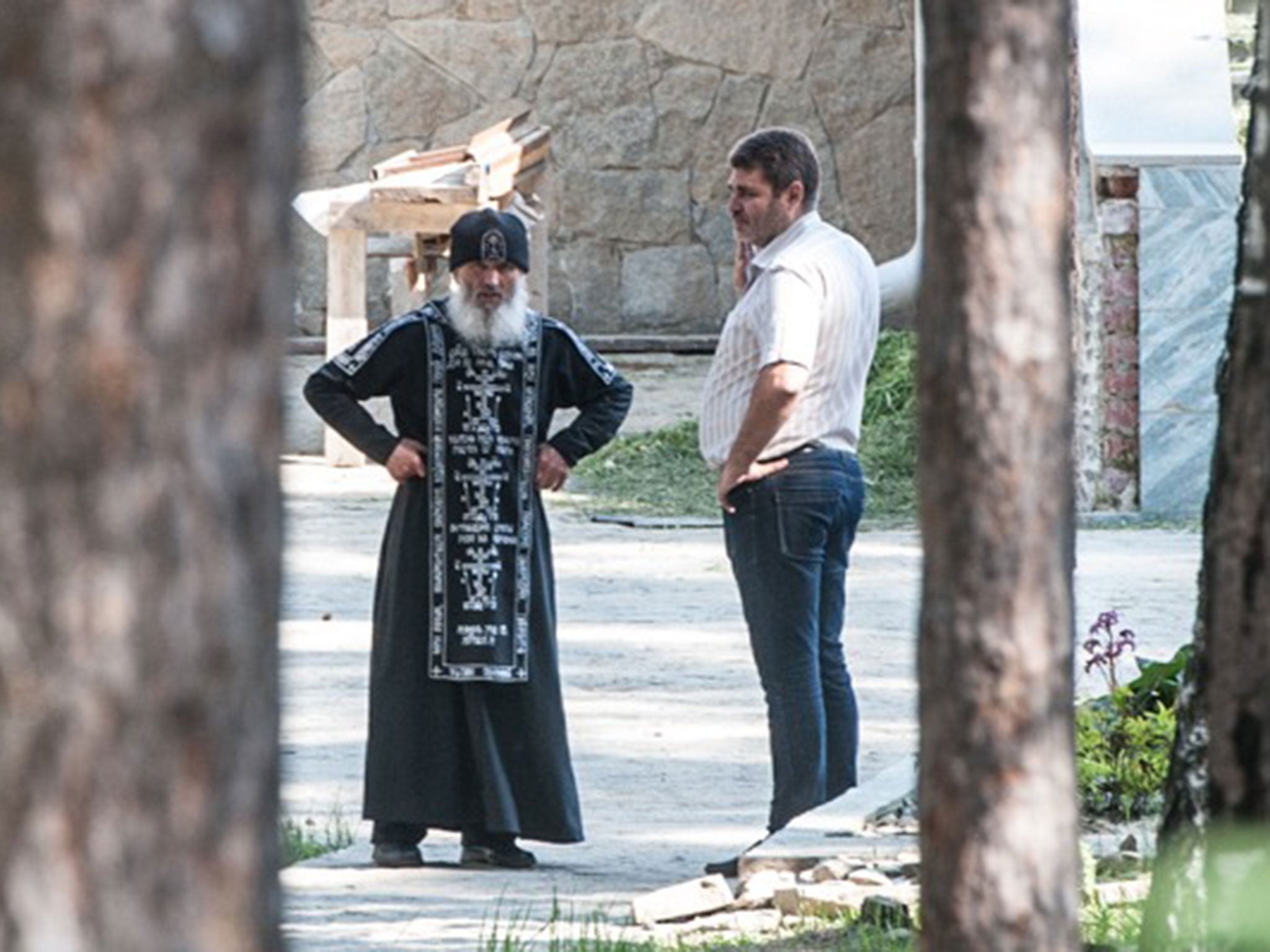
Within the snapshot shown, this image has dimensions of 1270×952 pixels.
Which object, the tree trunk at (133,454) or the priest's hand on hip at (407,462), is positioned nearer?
the tree trunk at (133,454)

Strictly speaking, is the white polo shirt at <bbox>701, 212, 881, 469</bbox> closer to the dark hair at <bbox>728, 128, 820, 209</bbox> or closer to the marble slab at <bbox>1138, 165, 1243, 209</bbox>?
the dark hair at <bbox>728, 128, 820, 209</bbox>

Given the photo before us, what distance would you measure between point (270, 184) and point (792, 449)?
5622mm

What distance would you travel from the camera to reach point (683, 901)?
6.52m

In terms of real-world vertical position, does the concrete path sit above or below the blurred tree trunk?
below

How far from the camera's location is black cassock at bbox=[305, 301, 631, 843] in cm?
796

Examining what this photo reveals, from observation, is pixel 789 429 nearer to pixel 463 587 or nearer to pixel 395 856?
pixel 463 587

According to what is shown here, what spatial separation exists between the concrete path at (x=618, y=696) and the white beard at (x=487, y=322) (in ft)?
1.91

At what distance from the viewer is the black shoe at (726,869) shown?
710 cm

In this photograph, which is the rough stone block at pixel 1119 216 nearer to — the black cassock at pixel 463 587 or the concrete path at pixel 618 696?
the concrete path at pixel 618 696

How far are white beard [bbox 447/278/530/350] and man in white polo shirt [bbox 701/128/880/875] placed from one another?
2.25 feet

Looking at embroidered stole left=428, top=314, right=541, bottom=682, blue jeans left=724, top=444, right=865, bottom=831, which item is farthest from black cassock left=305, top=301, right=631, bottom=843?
blue jeans left=724, top=444, right=865, bottom=831

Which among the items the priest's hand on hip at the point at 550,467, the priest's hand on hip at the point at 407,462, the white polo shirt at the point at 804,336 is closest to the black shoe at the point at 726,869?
the white polo shirt at the point at 804,336

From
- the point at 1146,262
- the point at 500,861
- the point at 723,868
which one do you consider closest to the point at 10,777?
the point at 723,868

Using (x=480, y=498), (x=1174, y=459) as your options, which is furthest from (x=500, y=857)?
(x=1174, y=459)
